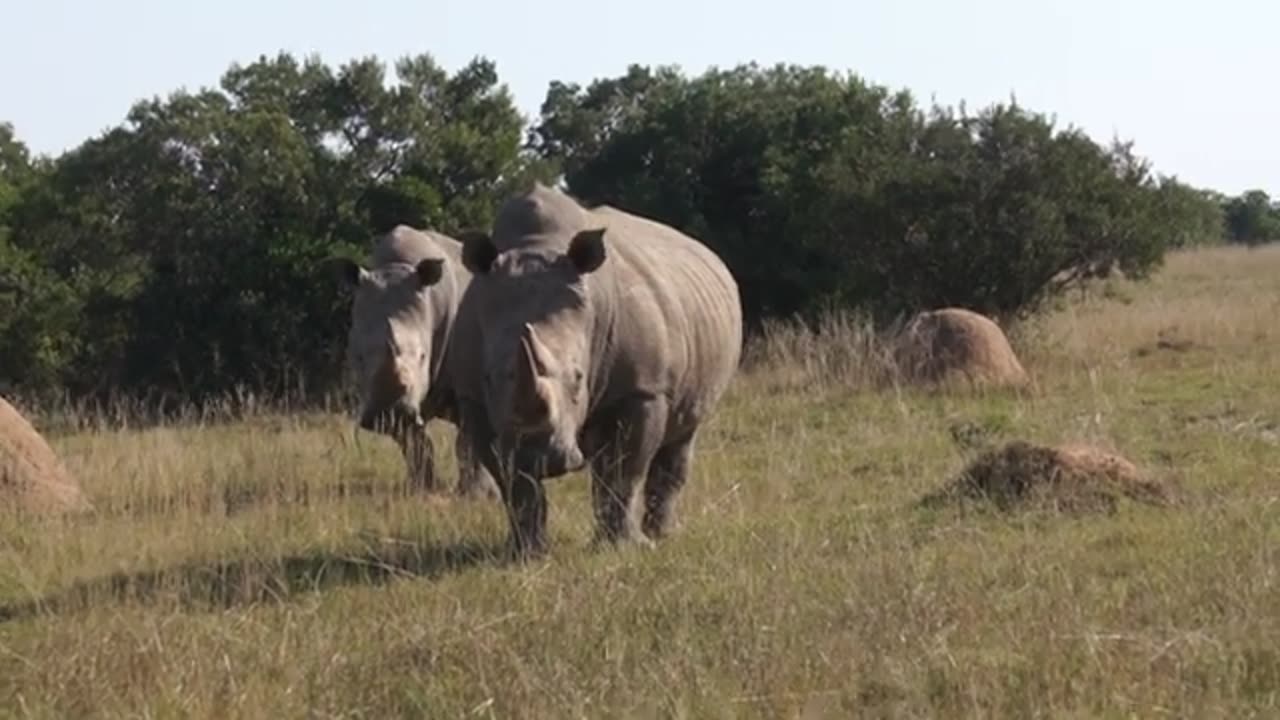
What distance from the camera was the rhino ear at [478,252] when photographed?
8375 millimetres

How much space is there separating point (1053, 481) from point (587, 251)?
2.71m

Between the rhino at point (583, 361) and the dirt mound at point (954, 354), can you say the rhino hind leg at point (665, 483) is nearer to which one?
the rhino at point (583, 361)


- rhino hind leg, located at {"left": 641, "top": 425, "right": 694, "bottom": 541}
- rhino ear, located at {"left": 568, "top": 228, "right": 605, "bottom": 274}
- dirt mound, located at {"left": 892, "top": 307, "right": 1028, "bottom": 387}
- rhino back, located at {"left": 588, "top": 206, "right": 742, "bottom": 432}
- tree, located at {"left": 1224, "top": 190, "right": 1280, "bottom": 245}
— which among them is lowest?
tree, located at {"left": 1224, "top": 190, "right": 1280, "bottom": 245}

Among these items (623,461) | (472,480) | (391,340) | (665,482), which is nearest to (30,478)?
(391,340)

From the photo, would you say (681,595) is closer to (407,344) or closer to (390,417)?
(390,417)

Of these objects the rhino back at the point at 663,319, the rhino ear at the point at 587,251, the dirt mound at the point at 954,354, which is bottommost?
the dirt mound at the point at 954,354

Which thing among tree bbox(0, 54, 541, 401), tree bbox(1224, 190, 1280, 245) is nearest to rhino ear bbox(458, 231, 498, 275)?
tree bbox(0, 54, 541, 401)

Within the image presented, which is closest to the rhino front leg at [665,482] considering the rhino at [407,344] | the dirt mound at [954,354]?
the rhino at [407,344]

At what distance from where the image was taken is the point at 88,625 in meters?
7.32

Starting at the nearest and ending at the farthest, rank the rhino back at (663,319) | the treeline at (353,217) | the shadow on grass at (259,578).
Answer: the shadow on grass at (259,578) → the rhino back at (663,319) → the treeline at (353,217)

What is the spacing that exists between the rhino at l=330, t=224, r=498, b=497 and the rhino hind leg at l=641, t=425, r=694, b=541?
1588 mm

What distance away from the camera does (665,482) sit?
→ 10047 millimetres

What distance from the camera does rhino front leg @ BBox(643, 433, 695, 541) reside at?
32.4 ft

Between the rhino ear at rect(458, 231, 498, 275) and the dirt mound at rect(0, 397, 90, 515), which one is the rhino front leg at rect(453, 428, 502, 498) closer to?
the dirt mound at rect(0, 397, 90, 515)
